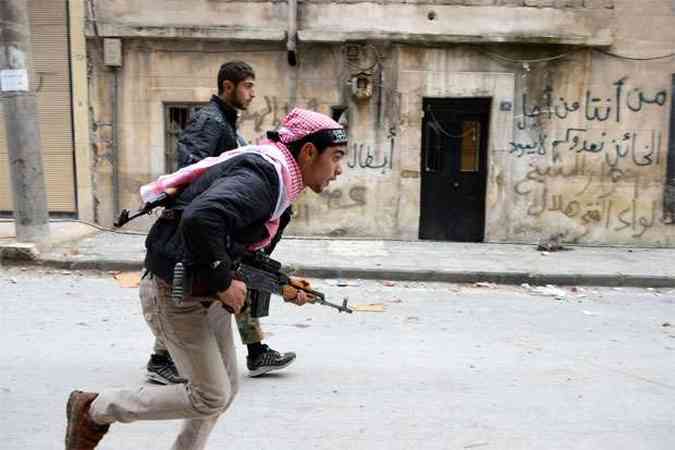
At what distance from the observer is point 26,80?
7.53 meters

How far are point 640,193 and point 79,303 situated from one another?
8274 mm

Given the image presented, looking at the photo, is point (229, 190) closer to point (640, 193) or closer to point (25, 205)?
point (25, 205)

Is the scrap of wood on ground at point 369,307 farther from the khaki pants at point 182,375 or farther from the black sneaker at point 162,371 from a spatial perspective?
the khaki pants at point 182,375

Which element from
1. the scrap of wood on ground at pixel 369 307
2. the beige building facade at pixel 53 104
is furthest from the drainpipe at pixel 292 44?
the scrap of wood on ground at pixel 369 307

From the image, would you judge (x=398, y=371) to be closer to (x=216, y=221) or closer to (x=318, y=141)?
(x=318, y=141)

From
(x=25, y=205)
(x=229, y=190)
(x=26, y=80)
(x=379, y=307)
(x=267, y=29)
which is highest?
(x=267, y=29)

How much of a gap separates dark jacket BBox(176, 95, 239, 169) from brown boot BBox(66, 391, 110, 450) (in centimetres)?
159

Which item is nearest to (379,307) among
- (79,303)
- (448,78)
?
(79,303)

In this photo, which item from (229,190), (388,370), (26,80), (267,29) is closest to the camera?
(229,190)

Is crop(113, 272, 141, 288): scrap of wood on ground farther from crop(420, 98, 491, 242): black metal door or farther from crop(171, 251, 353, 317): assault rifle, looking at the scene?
crop(420, 98, 491, 242): black metal door

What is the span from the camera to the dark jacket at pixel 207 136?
12.7 ft

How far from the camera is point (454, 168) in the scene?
10.2 meters

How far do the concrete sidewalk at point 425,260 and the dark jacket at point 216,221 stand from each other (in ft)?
16.7

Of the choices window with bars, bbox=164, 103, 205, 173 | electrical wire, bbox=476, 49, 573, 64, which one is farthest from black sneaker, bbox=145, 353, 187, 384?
electrical wire, bbox=476, 49, 573, 64
